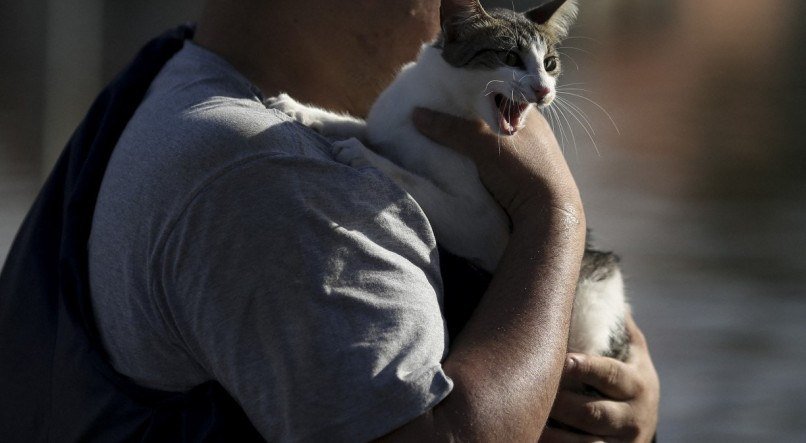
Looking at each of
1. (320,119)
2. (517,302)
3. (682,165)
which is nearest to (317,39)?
(320,119)

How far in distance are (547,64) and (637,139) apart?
6.97m

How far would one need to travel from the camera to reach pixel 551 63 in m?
2.08

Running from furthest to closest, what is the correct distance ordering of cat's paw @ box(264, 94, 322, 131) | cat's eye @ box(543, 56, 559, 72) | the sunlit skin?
cat's eye @ box(543, 56, 559, 72), cat's paw @ box(264, 94, 322, 131), the sunlit skin

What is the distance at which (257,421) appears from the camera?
1.33 meters

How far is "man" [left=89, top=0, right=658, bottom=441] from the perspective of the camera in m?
1.31

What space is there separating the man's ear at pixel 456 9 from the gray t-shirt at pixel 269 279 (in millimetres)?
523

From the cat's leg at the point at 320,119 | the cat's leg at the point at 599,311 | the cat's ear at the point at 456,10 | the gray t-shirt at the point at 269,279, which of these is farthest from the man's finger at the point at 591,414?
the cat's ear at the point at 456,10

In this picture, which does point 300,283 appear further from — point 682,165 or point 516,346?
point 682,165

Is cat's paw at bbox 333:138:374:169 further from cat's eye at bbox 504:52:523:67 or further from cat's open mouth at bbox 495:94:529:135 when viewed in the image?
cat's eye at bbox 504:52:523:67

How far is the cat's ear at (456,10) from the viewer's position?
1952mm

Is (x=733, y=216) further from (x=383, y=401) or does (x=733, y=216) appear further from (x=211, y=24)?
(x=383, y=401)

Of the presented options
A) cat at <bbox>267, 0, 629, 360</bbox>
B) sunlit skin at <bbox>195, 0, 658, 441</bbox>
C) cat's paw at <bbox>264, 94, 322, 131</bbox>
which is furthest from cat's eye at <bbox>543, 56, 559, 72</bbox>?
cat's paw at <bbox>264, 94, 322, 131</bbox>

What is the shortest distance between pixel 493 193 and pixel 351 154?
28 centimetres

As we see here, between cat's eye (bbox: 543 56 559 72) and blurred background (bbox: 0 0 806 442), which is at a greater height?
cat's eye (bbox: 543 56 559 72)
